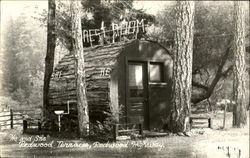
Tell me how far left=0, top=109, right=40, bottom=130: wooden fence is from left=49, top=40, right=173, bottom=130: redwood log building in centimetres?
143

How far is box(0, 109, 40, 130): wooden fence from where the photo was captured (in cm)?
608

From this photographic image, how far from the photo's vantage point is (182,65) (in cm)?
962

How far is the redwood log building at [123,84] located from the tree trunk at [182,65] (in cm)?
110

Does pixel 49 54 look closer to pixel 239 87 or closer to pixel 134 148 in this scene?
pixel 134 148

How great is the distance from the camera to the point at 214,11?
42.3ft

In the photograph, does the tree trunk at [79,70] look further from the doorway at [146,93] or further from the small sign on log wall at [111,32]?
the small sign on log wall at [111,32]

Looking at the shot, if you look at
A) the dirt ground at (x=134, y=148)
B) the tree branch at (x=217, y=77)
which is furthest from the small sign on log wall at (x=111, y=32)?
the dirt ground at (x=134, y=148)

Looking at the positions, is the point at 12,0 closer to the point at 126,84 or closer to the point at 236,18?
the point at 126,84

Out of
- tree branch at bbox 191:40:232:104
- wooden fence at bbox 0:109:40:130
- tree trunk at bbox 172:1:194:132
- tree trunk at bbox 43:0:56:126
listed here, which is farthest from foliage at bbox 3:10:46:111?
tree branch at bbox 191:40:232:104

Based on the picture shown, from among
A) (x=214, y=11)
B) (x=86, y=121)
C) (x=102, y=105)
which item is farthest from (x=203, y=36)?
(x=86, y=121)

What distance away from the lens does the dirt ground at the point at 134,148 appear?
6.41 metres

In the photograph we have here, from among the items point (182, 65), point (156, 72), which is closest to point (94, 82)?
point (156, 72)

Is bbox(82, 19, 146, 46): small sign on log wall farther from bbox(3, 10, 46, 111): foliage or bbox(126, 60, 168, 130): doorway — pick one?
bbox(3, 10, 46, 111): foliage

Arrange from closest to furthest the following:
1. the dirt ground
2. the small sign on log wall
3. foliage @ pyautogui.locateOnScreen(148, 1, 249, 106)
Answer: the dirt ground < the small sign on log wall < foliage @ pyautogui.locateOnScreen(148, 1, 249, 106)
